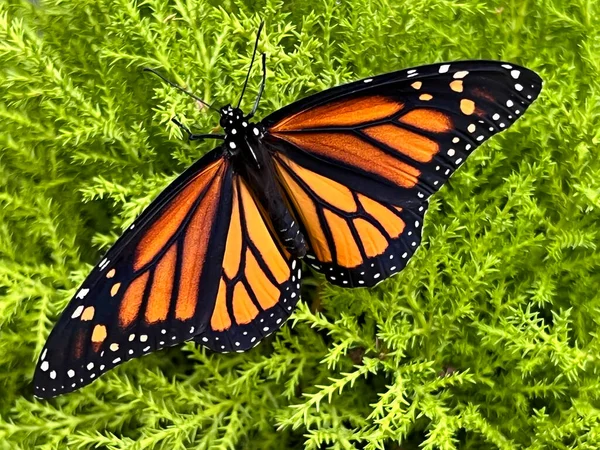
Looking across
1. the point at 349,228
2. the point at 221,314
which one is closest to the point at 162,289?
the point at 221,314

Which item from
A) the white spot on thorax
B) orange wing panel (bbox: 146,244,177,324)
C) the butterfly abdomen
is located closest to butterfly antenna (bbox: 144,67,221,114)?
the butterfly abdomen

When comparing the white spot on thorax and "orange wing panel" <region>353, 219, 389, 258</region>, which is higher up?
the white spot on thorax

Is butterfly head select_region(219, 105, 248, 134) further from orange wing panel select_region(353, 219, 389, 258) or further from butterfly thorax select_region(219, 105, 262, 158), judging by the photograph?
orange wing panel select_region(353, 219, 389, 258)

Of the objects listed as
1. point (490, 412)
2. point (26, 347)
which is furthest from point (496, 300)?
point (26, 347)

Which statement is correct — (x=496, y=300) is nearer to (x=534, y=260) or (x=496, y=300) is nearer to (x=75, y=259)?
(x=534, y=260)

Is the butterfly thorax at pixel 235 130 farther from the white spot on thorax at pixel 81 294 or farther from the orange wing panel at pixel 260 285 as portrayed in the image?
the white spot on thorax at pixel 81 294

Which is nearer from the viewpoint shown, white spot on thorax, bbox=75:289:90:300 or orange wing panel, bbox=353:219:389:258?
white spot on thorax, bbox=75:289:90:300

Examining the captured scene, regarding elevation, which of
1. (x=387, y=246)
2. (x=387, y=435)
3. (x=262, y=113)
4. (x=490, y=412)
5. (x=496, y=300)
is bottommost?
(x=490, y=412)

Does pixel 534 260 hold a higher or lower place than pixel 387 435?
higher
